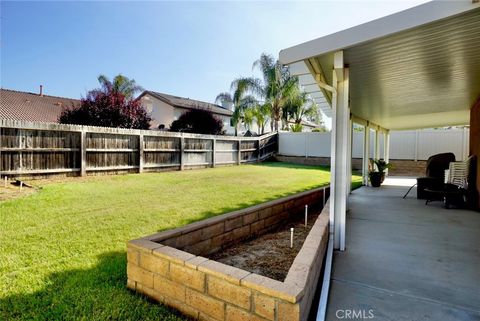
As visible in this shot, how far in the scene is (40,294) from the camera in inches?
91.8

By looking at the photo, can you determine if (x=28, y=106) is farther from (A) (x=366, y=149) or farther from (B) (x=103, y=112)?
(A) (x=366, y=149)

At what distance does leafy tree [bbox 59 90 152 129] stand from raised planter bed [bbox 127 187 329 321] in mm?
11008

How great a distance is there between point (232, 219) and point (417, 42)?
2848 millimetres

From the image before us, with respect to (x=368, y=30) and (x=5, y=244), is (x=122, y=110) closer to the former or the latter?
(x=5, y=244)

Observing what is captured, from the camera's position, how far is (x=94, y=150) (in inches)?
367

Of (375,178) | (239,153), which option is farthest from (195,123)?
(375,178)

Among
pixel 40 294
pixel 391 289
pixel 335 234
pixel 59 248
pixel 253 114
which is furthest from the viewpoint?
pixel 253 114

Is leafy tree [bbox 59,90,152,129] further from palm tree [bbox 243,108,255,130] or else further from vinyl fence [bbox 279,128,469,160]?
vinyl fence [bbox 279,128,469,160]

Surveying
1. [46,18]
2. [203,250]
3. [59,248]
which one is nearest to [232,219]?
[203,250]

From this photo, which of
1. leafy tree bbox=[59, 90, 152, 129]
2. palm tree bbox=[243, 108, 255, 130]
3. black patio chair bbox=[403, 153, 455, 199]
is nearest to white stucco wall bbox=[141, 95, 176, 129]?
palm tree bbox=[243, 108, 255, 130]

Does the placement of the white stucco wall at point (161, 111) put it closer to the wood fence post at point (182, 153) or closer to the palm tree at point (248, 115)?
the palm tree at point (248, 115)

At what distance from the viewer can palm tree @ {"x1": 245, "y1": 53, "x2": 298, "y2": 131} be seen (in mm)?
23828

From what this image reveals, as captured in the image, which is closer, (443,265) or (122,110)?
(443,265)

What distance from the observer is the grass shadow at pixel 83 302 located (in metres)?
2.09
